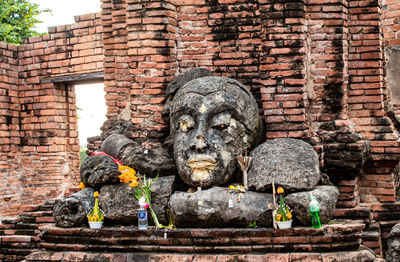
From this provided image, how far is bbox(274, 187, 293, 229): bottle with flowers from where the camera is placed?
14.2 feet

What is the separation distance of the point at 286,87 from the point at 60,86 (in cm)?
646

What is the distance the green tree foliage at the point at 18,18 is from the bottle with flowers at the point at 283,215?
10.6m

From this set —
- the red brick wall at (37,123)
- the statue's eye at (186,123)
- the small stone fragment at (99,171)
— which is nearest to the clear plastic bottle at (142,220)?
the small stone fragment at (99,171)

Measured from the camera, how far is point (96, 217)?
488 cm

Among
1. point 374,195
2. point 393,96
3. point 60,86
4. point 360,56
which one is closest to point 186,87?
point 360,56

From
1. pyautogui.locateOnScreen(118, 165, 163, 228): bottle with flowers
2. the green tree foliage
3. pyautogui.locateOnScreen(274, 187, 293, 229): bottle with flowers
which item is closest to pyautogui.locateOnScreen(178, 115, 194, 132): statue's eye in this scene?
pyautogui.locateOnScreen(118, 165, 163, 228): bottle with flowers

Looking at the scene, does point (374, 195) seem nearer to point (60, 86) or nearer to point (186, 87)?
point (186, 87)

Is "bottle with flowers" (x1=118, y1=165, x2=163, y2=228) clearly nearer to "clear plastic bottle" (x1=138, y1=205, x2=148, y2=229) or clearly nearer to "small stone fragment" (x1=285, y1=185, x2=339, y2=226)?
"clear plastic bottle" (x1=138, y1=205, x2=148, y2=229)

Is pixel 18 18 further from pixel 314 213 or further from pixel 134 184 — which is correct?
pixel 314 213

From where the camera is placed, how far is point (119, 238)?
4.71 metres

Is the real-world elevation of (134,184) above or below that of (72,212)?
above

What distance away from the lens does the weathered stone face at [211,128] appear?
4.79 m

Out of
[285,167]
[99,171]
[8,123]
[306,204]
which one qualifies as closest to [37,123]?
[8,123]

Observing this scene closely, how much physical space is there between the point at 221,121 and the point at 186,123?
1.18 feet
